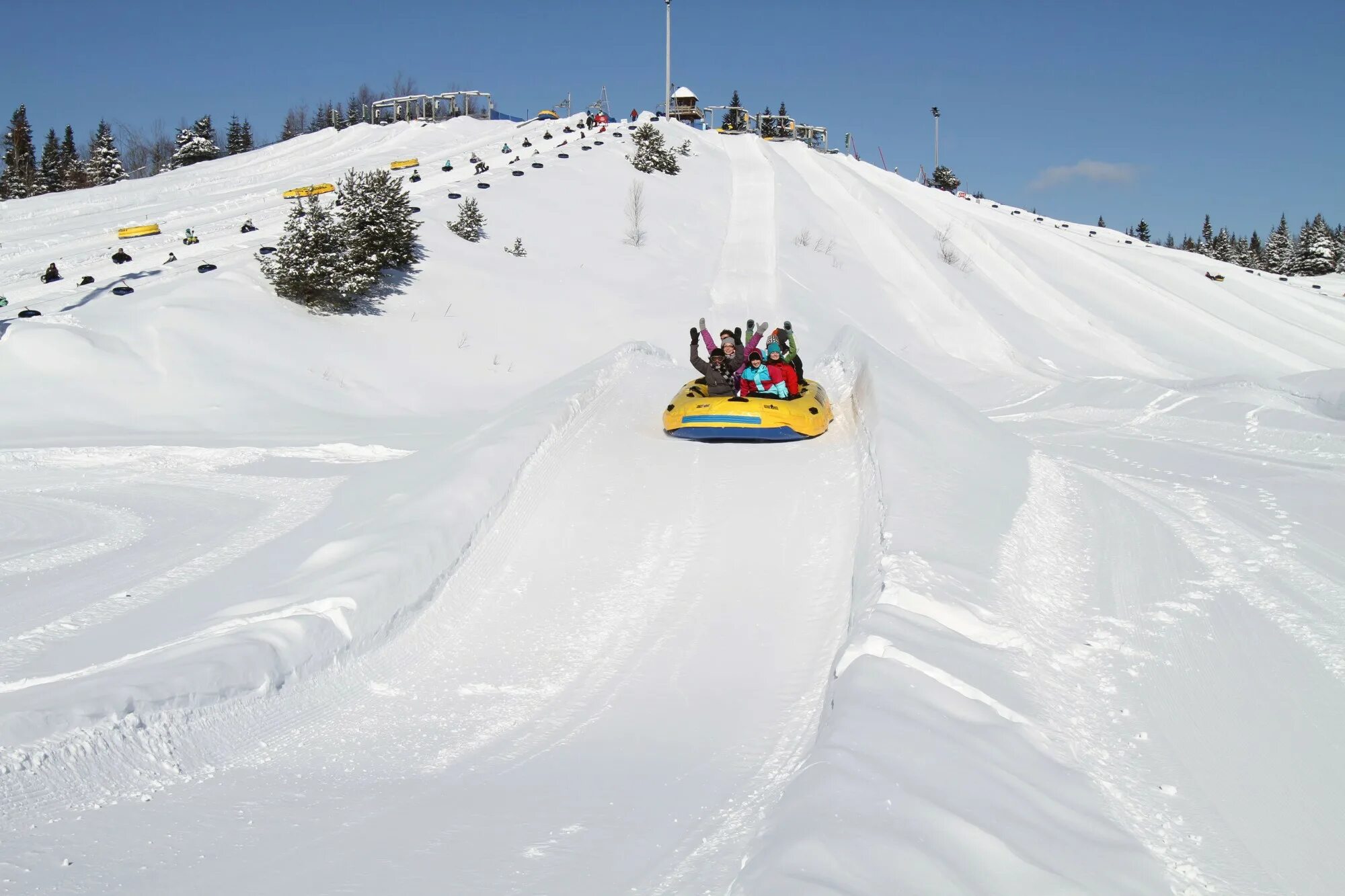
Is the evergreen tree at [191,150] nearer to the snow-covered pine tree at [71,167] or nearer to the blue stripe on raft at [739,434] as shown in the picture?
the snow-covered pine tree at [71,167]

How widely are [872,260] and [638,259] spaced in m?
10.4

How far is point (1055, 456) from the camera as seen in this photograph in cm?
1257

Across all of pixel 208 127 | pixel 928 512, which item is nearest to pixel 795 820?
pixel 928 512

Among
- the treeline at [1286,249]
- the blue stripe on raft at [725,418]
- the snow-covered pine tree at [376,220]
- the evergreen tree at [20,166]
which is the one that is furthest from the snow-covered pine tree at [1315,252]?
the evergreen tree at [20,166]

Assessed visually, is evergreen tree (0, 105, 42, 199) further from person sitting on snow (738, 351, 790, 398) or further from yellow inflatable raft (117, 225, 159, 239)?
person sitting on snow (738, 351, 790, 398)

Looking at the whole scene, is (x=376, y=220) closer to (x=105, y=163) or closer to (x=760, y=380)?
(x=760, y=380)

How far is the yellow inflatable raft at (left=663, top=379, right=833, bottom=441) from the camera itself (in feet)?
37.4

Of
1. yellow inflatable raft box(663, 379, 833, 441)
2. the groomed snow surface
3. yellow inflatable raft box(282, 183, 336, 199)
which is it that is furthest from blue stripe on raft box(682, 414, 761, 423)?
yellow inflatable raft box(282, 183, 336, 199)

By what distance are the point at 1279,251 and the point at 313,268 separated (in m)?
87.5

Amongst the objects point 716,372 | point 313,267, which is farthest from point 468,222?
point 716,372

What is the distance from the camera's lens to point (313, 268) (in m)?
18.8

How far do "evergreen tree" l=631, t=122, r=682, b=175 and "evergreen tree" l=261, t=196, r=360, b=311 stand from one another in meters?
21.2

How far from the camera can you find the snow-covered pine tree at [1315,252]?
72375 mm

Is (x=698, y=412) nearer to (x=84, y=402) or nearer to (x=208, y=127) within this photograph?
(x=84, y=402)
